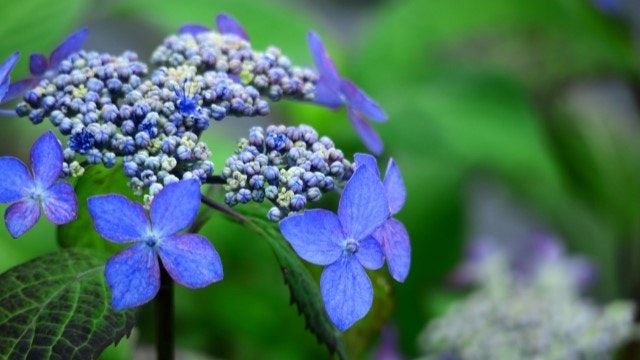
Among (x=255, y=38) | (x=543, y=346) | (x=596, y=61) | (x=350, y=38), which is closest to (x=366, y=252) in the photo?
(x=543, y=346)

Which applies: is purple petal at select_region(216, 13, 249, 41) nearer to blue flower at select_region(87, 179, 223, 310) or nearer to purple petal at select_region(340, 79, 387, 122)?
purple petal at select_region(340, 79, 387, 122)

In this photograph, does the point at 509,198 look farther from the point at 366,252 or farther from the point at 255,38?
the point at 366,252

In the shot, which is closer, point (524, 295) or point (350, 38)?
point (524, 295)

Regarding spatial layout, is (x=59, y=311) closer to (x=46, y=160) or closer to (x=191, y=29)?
(x=46, y=160)

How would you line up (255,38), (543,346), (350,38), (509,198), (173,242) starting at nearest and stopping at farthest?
(173,242) < (543,346) < (255,38) < (509,198) < (350,38)

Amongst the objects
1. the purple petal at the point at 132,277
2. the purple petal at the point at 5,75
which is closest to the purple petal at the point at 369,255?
the purple petal at the point at 132,277
